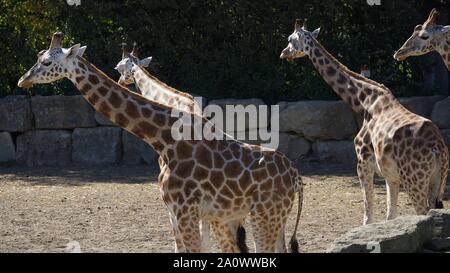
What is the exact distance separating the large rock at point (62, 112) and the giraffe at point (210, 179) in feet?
24.6

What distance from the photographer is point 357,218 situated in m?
9.74

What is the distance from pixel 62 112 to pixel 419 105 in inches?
204

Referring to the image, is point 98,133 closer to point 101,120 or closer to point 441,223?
point 101,120

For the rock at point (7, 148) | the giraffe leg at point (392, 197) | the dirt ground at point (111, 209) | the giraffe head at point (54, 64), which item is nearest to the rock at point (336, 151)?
the dirt ground at point (111, 209)

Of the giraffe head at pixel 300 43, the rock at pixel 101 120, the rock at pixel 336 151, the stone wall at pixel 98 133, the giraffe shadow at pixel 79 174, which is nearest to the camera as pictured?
the giraffe head at pixel 300 43

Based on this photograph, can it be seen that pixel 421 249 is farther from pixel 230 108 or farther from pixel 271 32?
pixel 271 32

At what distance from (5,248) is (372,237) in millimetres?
3516

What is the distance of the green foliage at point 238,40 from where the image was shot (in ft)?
48.1

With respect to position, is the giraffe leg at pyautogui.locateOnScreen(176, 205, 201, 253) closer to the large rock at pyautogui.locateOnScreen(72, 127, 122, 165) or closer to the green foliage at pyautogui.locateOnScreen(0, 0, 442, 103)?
the large rock at pyautogui.locateOnScreen(72, 127, 122, 165)

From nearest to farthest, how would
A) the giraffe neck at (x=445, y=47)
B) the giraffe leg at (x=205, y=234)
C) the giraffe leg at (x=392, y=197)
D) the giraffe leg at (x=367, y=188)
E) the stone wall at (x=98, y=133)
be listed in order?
the giraffe leg at (x=205, y=234) < the giraffe leg at (x=392, y=197) < the giraffe leg at (x=367, y=188) < the giraffe neck at (x=445, y=47) < the stone wall at (x=98, y=133)

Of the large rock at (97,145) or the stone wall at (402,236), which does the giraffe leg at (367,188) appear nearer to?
the stone wall at (402,236)

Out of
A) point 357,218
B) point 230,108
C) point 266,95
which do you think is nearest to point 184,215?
point 357,218

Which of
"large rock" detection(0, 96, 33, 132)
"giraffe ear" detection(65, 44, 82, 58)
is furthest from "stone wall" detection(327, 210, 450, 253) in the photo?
"large rock" detection(0, 96, 33, 132)

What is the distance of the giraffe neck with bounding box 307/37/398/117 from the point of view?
30.3ft
